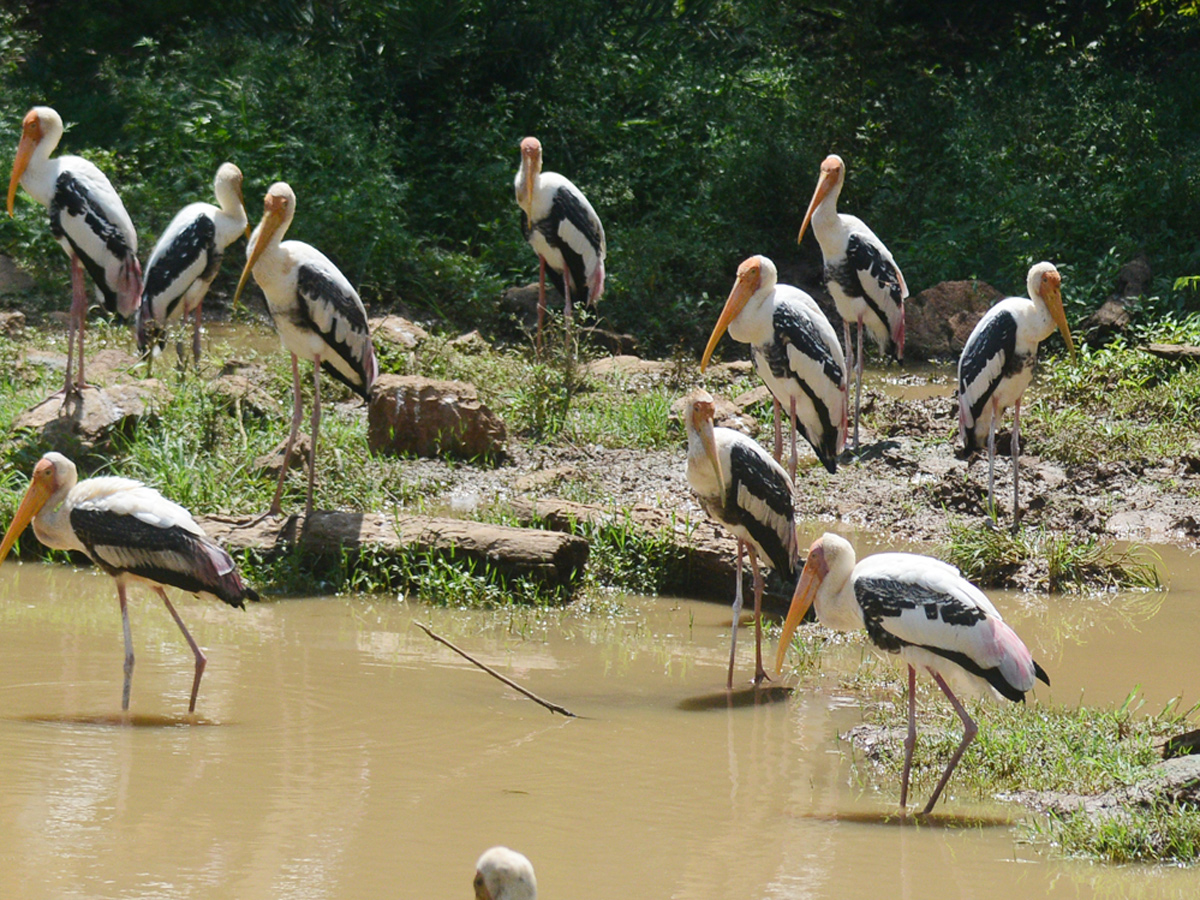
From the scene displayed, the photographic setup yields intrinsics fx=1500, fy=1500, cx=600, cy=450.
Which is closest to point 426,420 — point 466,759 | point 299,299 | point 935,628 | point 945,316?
point 299,299

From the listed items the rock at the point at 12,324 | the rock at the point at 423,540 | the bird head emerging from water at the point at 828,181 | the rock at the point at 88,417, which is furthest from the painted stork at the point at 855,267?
the rock at the point at 12,324

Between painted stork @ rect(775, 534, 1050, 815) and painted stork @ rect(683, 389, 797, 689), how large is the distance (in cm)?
105

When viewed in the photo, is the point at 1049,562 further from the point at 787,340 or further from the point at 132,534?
the point at 132,534

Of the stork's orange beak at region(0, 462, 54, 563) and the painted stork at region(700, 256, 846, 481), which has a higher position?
the painted stork at region(700, 256, 846, 481)

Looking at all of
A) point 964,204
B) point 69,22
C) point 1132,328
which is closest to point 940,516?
point 1132,328

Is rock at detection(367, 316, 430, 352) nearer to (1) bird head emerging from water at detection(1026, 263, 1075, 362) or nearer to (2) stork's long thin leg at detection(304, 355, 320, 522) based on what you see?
(2) stork's long thin leg at detection(304, 355, 320, 522)

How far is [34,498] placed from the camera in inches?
211

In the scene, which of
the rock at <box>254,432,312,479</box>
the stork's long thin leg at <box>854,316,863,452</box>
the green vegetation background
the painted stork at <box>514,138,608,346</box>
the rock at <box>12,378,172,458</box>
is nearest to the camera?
the rock at <box>12,378,172,458</box>

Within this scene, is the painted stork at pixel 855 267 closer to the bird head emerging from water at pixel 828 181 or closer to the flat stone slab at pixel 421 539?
the bird head emerging from water at pixel 828 181

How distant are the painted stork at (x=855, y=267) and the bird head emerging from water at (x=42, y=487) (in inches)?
198

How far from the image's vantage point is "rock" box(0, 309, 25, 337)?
32.5 feet

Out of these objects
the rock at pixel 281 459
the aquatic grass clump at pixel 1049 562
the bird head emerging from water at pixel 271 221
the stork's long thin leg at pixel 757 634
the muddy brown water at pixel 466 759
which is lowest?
the muddy brown water at pixel 466 759

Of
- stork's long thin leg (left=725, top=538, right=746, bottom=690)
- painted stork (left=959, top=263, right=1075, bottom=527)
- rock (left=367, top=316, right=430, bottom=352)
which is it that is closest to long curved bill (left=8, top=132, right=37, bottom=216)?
rock (left=367, top=316, right=430, bottom=352)

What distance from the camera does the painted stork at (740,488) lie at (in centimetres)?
569
